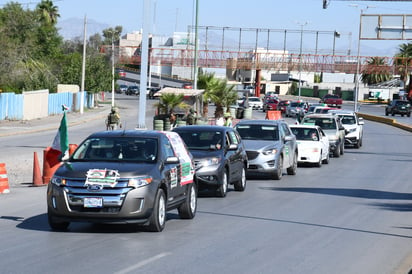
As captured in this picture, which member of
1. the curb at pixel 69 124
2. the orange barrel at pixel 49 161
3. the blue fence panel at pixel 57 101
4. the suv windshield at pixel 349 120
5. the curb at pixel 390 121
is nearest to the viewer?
the orange barrel at pixel 49 161

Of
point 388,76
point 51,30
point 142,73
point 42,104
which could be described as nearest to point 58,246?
point 142,73

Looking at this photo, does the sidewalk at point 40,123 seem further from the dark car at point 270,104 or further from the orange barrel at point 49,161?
the orange barrel at point 49,161

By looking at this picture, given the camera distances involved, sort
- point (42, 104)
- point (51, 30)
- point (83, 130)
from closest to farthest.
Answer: point (83, 130) → point (42, 104) → point (51, 30)

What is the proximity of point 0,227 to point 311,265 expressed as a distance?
5.39 meters

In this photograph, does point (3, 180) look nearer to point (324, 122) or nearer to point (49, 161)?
point (49, 161)

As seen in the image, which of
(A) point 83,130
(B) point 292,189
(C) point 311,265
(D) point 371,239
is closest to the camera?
(C) point 311,265

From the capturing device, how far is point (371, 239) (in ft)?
44.2

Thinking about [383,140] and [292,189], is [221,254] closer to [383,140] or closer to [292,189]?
[292,189]

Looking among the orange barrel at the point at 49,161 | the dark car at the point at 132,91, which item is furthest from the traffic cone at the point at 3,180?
the dark car at the point at 132,91

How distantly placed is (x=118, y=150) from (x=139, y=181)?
117cm

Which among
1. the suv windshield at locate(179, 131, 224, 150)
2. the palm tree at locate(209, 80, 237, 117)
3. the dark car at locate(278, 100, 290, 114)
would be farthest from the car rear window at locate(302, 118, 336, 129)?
the dark car at locate(278, 100, 290, 114)

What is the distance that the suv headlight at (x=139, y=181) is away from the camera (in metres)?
12.5

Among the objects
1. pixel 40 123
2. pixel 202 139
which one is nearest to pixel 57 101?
pixel 40 123

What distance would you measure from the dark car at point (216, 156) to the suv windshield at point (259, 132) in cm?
421
